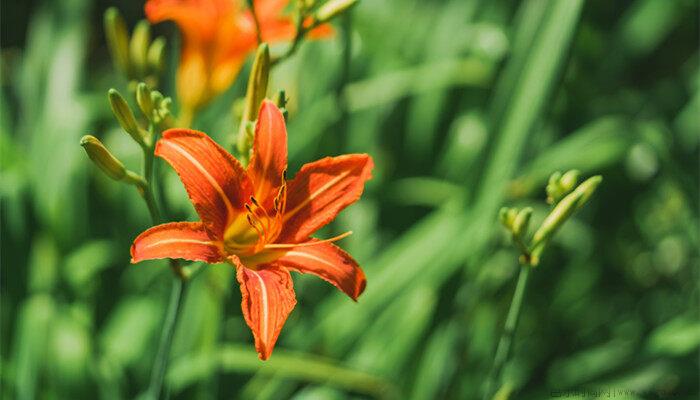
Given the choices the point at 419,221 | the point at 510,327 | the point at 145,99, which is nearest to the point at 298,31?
the point at 145,99

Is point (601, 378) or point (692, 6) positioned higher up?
point (692, 6)

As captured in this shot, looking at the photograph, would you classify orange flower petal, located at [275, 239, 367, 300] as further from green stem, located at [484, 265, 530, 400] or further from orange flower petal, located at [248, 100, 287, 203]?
green stem, located at [484, 265, 530, 400]

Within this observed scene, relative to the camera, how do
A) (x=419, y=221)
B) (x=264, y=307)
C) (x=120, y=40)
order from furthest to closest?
(x=419, y=221)
(x=120, y=40)
(x=264, y=307)

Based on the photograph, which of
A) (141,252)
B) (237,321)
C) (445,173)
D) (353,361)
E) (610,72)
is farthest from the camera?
(610,72)

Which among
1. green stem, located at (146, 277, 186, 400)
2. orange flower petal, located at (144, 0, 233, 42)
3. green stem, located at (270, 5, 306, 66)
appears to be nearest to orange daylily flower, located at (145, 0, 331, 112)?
orange flower petal, located at (144, 0, 233, 42)

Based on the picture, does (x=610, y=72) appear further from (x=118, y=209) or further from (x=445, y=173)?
(x=118, y=209)

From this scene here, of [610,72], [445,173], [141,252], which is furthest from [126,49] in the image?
[610,72]

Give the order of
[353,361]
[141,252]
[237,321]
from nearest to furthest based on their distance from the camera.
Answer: [141,252]
[353,361]
[237,321]

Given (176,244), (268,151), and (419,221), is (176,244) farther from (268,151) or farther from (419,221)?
(419,221)

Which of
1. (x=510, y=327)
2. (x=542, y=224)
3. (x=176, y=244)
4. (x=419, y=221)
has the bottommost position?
(x=419, y=221)
